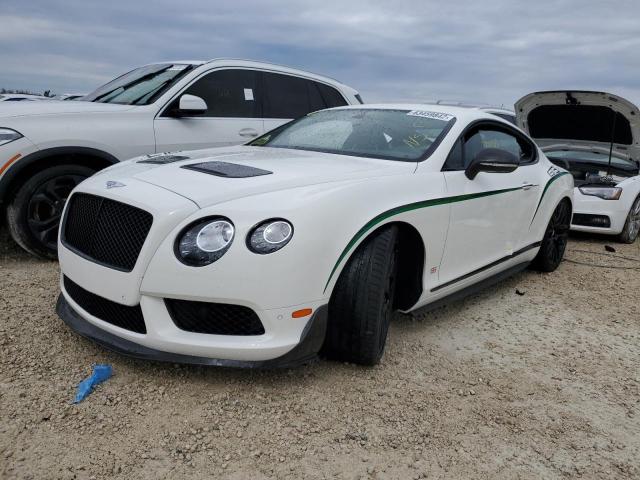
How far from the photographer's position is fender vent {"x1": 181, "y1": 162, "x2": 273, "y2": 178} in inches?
110

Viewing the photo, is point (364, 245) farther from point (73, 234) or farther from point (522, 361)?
point (73, 234)

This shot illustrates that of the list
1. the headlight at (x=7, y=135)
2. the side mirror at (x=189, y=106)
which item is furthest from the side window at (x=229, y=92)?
the headlight at (x=7, y=135)

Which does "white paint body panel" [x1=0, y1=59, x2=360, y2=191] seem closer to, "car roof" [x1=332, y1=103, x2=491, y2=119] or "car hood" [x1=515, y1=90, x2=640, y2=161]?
"car roof" [x1=332, y1=103, x2=491, y2=119]

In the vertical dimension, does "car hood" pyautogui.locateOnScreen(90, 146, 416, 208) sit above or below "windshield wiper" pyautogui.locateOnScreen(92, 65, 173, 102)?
below

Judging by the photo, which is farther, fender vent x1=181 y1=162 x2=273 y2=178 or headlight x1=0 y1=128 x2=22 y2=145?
headlight x1=0 y1=128 x2=22 y2=145

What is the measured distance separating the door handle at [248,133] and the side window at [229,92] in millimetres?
154

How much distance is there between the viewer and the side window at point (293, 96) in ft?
18.9

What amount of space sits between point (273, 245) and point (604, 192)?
18.6 feet

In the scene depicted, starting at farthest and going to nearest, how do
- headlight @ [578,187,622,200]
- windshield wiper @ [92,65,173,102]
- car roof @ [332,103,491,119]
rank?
1. headlight @ [578,187,622,200]
2. windshield wiper @ [92,65,173,102]
3. car roof @ [332,103,491,119]

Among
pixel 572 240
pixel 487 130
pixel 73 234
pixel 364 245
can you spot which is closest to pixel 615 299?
pixel 487 130

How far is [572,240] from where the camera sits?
6957 mm

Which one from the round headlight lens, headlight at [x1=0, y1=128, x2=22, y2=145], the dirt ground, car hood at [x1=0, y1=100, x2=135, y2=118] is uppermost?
car hood at [x1=0, y1=100, x2=135, y2=118]

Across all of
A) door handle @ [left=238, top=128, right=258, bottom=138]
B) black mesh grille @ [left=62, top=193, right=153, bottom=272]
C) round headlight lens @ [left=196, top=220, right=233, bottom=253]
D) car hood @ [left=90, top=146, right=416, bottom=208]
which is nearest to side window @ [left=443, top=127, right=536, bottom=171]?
car hood @ [left=90, top=146, right=416, bottom=208]

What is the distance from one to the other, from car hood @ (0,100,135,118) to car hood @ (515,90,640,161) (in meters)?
4.71
